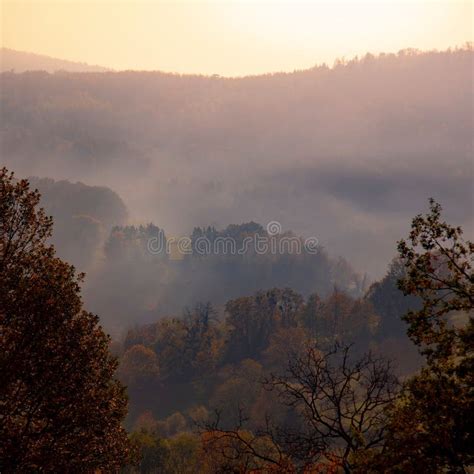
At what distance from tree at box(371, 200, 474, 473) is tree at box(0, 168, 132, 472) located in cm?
928

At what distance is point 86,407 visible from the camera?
1630 cm

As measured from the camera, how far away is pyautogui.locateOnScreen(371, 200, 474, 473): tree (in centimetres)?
1215

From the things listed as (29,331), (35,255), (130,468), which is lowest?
(130,468)

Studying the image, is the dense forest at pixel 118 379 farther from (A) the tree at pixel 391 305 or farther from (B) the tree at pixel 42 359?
(A) the tree at pixel 391 305

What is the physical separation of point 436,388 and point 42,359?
1105cm

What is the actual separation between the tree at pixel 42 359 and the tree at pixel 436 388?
365 inches

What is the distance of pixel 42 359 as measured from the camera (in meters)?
15.6

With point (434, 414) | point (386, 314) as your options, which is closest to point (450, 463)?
point (434, 414)

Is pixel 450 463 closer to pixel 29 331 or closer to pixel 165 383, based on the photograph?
pixel 29 331

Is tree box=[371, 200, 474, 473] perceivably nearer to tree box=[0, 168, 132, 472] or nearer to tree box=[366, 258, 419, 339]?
tree box=[0, 168, 132, 472]

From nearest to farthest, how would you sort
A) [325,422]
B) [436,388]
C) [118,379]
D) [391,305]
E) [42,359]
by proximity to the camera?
[436,388]
[42,359]
[325,422]
[118,379]
[391,305]

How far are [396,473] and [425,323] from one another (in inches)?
146

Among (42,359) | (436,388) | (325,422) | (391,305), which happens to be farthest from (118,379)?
(391,305)

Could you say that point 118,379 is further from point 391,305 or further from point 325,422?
point 391,305
